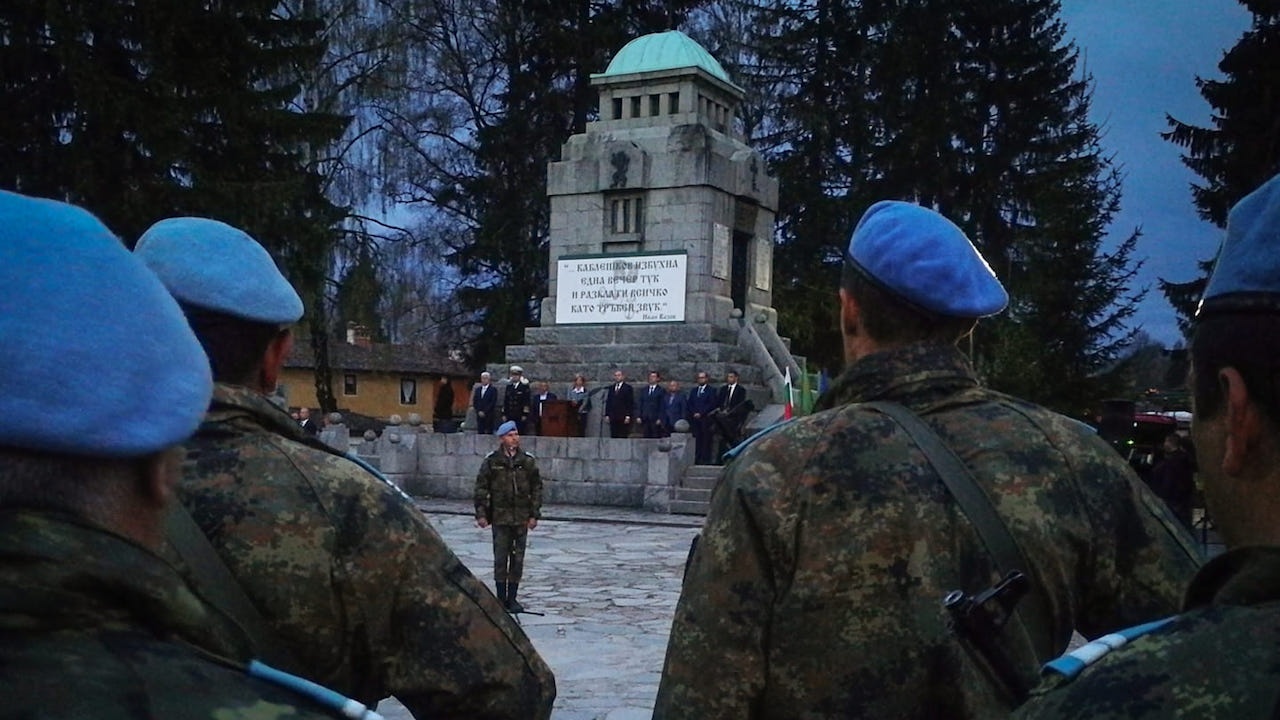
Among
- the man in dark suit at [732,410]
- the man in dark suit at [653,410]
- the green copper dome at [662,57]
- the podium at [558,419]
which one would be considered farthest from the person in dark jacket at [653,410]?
the green copper dome at [662,57]

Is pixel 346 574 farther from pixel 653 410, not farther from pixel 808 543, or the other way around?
pixel 653 410

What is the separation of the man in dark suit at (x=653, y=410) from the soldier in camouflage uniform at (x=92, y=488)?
1957cm

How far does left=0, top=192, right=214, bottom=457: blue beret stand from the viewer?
3.83 feet

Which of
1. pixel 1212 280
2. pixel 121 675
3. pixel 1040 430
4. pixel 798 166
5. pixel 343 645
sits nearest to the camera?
pixel 121 675

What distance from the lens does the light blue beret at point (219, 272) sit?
2348mm

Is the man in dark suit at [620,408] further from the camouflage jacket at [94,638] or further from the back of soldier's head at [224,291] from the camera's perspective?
the camouflage jacket at [94,638]

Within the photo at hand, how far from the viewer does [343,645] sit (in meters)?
2.26

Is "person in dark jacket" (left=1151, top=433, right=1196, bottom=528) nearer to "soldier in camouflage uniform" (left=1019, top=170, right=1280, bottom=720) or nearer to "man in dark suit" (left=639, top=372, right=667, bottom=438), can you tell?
"man in dark suit" (left=639, top=372, right=667, bottom=438)

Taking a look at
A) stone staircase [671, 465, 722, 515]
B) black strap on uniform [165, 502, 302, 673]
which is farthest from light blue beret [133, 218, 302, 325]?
stone staircase [671, 465, 722, 515]

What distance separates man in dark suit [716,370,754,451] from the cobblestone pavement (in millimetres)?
1983

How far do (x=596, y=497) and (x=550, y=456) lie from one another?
1.06 metres

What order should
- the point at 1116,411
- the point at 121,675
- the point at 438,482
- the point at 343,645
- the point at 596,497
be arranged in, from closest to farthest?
the point at 121,675 < the point at 343,645 < the point at 1116,411 < the point at 596,497 < the point at 438,482

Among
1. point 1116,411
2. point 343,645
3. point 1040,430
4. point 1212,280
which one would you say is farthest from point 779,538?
point 1116,411

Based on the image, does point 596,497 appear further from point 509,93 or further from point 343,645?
point 509,93
